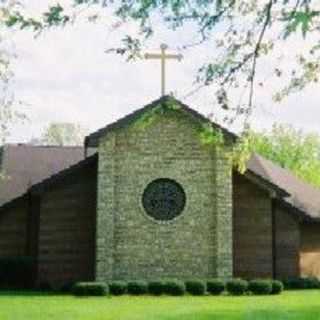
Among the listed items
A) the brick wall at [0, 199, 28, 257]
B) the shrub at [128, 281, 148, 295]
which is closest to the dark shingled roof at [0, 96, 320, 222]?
the brick wall at [0, 199, 28, 257]

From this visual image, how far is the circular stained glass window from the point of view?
29.3 metres

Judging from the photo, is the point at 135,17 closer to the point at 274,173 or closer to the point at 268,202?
the point at 268,202

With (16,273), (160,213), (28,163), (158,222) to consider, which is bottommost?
(16,273)

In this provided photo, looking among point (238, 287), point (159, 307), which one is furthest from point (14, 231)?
point (159, 307)

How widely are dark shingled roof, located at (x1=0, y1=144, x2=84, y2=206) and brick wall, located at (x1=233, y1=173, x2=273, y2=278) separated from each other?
28.0 feet

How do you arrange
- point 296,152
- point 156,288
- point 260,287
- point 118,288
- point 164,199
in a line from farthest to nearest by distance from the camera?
point 296,152
point 164,199
point 260,287
point 156,288
point 118,288

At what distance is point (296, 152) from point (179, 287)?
163 feet

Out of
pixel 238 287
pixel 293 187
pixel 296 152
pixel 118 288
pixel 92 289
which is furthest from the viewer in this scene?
pixel 296 152

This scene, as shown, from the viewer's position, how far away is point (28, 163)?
35844mm

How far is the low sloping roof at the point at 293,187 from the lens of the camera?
3325 cm

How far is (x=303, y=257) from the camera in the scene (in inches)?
1278

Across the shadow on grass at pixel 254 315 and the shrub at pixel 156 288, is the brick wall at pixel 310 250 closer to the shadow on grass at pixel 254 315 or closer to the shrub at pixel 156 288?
the shrub at pixel 156 288

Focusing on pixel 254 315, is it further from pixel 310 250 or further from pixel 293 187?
pixel 293 187

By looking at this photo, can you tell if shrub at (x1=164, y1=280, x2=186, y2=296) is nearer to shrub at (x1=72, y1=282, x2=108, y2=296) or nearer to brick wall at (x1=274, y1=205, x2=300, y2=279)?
shrub at (x1=72, y1=282, x2=108, y2=296)
